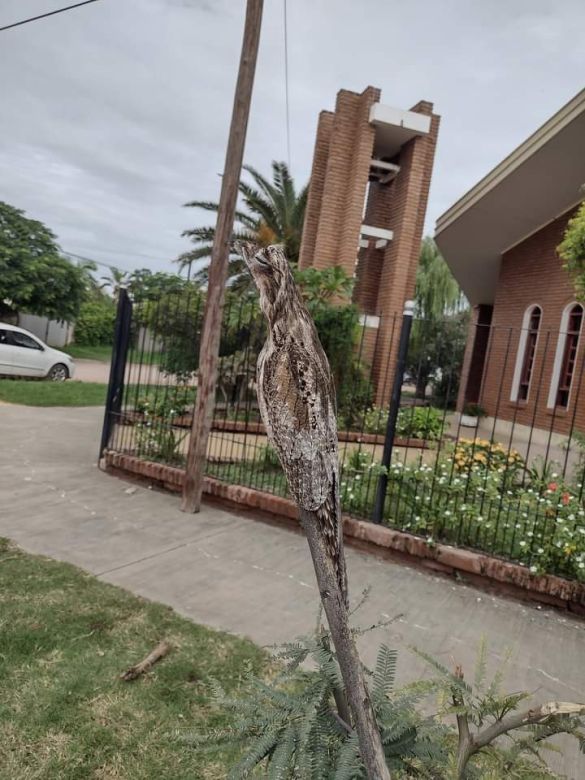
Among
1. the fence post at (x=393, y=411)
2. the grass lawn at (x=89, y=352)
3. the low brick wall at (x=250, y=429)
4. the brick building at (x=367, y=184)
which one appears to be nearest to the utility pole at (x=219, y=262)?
the low brick wall at (x=250, y=429)

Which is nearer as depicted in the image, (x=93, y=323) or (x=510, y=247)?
(x=510, y=247)

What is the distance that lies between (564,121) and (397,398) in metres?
6.48

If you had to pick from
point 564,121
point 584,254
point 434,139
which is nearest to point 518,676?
point 584,254

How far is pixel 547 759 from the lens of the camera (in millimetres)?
2441

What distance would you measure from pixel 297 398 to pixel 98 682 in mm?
2190

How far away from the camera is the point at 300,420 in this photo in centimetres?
104

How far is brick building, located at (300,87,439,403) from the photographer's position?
1337 cm

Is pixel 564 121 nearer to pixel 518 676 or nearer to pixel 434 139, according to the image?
pixel 434 139

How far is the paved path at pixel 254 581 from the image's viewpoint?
3305 millimetres

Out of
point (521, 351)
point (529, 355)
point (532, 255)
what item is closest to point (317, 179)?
point (532, 255)

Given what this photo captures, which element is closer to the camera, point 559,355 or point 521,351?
point 559,355

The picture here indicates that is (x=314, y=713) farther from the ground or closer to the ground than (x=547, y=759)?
farther from the ground

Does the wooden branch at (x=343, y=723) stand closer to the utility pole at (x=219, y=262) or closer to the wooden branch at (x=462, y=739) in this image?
the wooden branch at (x=462, y=739)

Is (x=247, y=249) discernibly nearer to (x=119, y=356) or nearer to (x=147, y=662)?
(x=147, y=662)
